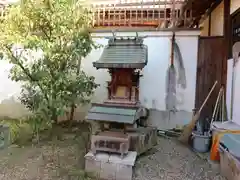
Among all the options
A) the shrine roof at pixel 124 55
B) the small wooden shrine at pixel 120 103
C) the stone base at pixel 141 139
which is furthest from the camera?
the stone base at pixel 141 139

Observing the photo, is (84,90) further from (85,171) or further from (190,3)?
(190,3)

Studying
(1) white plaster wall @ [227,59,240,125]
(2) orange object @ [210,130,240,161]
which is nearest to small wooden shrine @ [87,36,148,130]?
(2) orange object @ [210,130,240,161]

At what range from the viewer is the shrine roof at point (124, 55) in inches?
157

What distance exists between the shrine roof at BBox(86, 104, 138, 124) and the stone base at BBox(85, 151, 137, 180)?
1.88 feet

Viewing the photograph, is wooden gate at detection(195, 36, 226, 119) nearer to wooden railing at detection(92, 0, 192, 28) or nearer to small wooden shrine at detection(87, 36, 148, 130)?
wooden railing at detection(92, 0, 192, 28)

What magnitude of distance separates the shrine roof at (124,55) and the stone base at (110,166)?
4.84ft

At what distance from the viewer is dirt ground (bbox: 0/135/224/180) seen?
3742mm

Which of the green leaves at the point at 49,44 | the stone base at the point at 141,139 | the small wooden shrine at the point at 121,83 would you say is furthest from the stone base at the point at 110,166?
the green leaves at the point at 49,44

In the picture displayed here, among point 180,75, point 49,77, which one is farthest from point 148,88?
point 49,77

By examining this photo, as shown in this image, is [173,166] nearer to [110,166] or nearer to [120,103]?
[110,166]

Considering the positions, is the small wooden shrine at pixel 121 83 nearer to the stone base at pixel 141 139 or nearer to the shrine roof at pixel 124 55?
the shrine roof at pixel 124 55

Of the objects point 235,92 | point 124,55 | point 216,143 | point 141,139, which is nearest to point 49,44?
point 124,55

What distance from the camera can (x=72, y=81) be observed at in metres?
4.81

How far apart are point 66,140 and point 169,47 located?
3.17 m
